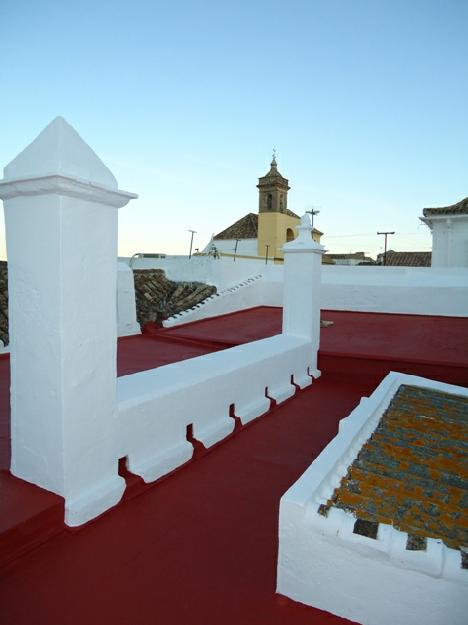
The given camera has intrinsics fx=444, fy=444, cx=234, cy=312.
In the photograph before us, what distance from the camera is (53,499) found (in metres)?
2.40

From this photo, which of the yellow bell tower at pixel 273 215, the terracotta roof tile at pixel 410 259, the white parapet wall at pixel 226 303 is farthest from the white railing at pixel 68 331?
the yellow bell tower at pixel 273 215

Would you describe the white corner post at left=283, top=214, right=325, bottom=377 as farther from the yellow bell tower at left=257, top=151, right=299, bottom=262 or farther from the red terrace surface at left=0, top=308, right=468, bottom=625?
the yellow bell tower at left=257, top=151, right=299, bottom=262

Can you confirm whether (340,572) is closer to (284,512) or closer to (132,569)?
(284,512)

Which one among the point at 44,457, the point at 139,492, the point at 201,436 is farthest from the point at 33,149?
the point at 201,436

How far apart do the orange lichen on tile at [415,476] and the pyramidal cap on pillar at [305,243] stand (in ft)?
8.89

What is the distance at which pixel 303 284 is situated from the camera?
5770 millimetres

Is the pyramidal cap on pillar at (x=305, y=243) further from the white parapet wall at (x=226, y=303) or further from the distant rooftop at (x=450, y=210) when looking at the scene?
the distant rooftop at (x=450, y=210)

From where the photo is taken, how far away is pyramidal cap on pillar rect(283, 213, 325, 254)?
564cm

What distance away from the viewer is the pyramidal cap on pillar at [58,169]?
2.20 m

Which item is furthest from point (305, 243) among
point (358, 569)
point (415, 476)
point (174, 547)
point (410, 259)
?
point (410, 259)

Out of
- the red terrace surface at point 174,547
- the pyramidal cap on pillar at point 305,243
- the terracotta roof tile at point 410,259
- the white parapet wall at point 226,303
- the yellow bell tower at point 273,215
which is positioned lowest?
the red terrace surface at point 174,547

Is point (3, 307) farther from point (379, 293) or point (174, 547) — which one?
point (379, 293)

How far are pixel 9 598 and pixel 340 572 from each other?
147 centimetres

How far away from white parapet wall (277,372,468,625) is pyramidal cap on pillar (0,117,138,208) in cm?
182
